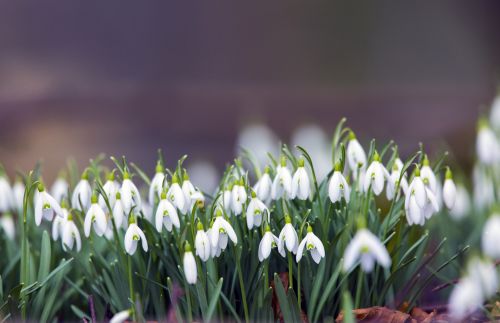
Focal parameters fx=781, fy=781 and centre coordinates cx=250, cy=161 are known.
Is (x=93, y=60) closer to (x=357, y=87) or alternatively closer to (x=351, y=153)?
(x=357, y=87)

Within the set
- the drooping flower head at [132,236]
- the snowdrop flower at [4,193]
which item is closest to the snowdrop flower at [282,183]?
the drooping flower head at [132,236]

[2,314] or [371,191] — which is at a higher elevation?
[371,191]

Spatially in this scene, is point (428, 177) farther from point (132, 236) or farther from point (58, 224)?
point (58, 224)

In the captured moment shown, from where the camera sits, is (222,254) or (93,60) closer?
(222,254)

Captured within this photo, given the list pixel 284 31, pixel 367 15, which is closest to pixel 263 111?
pixel 284 31

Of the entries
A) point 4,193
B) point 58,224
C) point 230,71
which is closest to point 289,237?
point 58,224

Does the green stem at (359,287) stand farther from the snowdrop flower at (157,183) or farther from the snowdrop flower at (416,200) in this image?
the snowdrop flower at (157,183)
